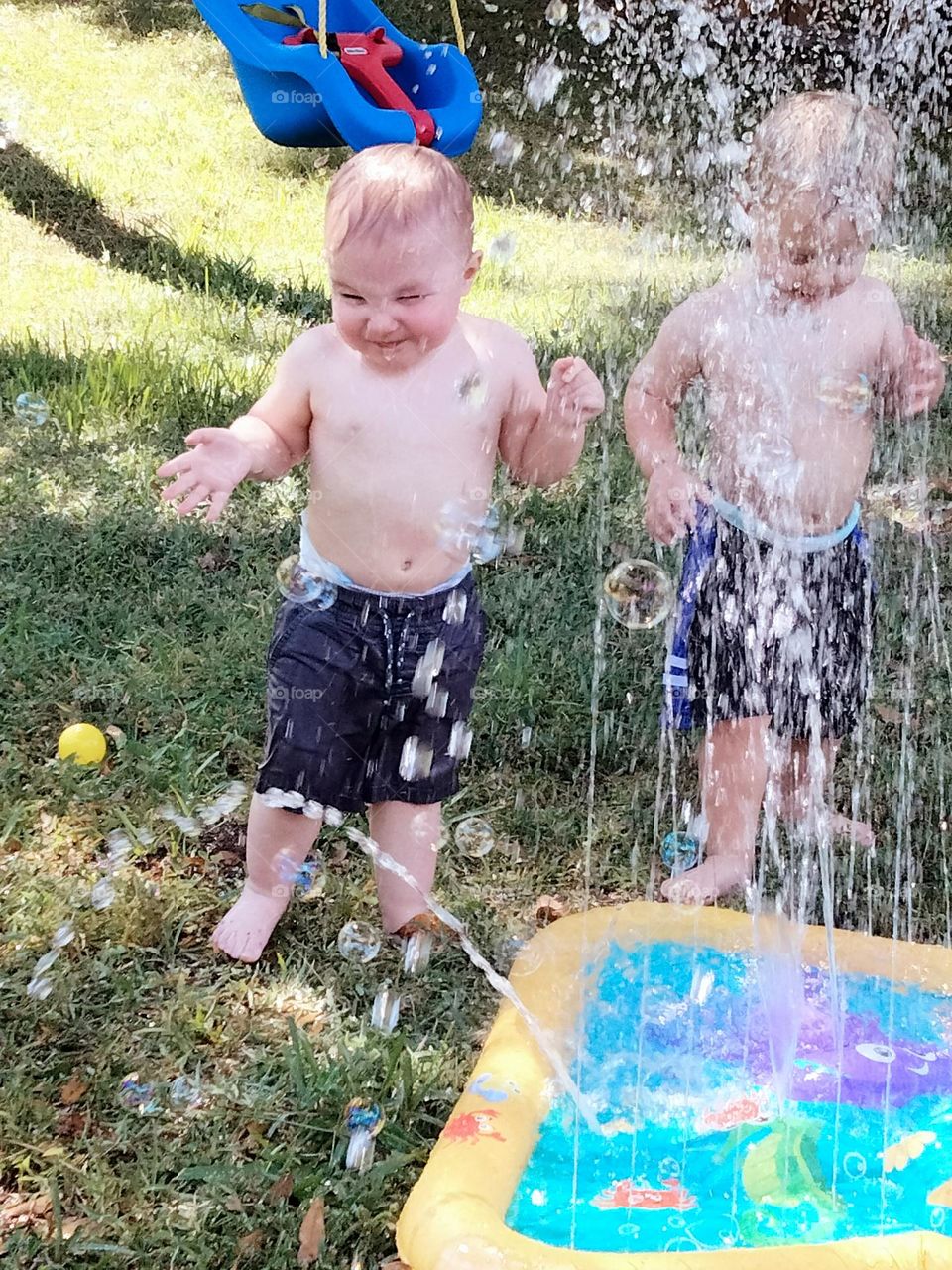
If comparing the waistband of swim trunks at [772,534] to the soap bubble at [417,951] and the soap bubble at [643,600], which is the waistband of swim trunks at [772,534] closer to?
the soap bubble at [643,600]

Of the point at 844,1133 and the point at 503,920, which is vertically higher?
the point at 844,1133

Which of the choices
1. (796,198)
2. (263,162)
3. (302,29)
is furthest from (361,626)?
(263,162)

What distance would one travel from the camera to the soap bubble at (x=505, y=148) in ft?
25.6

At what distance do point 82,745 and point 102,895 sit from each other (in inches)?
18.6

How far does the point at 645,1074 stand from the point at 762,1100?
18 centimetres

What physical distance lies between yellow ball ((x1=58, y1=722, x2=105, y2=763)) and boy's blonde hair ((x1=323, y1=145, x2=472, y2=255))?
1.33 metres

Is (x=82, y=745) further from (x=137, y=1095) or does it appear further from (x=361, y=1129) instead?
(x=361, y=1129)

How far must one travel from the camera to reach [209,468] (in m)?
2.20

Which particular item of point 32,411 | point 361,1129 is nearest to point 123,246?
point 32,411

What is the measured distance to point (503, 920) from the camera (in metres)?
2.74

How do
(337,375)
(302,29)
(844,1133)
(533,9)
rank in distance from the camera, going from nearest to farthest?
1. (844,1133)
2. (337,375)
3. (302,29)
4. (533,9)

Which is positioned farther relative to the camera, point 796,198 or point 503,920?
point 503,920

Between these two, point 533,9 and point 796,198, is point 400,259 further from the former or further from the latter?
point 533,9

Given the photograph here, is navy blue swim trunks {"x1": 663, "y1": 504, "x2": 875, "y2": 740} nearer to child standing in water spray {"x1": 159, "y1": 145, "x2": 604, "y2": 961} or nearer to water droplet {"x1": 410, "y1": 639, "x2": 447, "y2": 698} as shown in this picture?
child standing in water spray {"x1": 159, "y1": 145, "x2": 604, "y2": 961}
